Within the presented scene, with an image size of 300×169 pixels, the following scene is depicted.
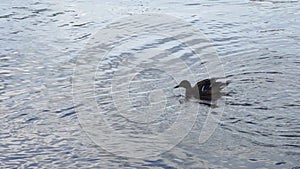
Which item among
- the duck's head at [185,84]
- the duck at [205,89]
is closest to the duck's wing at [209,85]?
the duck at [205,89]

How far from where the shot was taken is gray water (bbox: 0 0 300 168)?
533 cm

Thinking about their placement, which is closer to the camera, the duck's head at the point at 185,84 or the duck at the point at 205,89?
the duck at the point at 205,89

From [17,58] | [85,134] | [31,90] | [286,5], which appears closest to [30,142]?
[85,134]

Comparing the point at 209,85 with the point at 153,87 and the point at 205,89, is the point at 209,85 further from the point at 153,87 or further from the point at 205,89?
the point at 153,87

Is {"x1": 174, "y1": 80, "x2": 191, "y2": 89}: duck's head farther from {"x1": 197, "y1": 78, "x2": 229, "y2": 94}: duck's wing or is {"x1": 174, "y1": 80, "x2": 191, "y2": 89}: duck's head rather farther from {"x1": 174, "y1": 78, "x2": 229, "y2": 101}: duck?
{"x1": 197, "y1": 78, "x2": 229, "y2": 94}: duck's wing

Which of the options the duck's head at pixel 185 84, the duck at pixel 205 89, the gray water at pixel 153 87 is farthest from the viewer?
the duck's head at pixel 185 84

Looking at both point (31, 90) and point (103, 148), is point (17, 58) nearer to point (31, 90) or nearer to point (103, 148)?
point (31, 90)

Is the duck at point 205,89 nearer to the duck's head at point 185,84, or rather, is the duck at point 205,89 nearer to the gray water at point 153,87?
the duck's head at point 185,84

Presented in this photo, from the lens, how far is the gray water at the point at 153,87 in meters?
5.33

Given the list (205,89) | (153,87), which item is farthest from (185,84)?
(153,87)

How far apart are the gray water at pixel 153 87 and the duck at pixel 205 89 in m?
0.11

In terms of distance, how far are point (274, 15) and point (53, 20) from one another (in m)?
3.77

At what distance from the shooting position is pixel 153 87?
7020mm

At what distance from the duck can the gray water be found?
11 cm
